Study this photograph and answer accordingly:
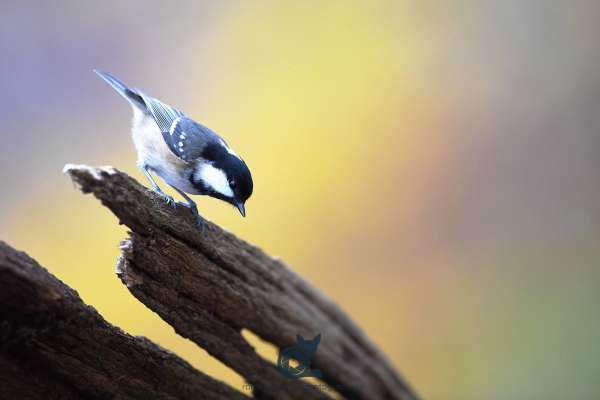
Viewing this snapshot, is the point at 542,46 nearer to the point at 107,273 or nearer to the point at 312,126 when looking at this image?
the point at 312,126

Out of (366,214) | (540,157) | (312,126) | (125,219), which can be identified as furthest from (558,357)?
(125,219)

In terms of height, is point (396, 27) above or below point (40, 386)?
above

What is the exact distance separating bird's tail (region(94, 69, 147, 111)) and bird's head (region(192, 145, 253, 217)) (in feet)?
1.10

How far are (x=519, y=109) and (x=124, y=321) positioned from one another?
235 cm

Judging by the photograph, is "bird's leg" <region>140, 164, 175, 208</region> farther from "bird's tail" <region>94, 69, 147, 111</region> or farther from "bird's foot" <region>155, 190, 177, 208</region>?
"bird's tail" <region>94, 69, 147, 111</region>

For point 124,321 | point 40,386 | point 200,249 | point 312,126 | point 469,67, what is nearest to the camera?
point 40,386

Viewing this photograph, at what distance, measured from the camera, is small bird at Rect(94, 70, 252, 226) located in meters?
1.46

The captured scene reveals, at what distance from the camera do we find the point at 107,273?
204 cm

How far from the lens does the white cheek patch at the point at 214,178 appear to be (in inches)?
57.3

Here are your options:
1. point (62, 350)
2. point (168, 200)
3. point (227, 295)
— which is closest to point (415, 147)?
point (227, 295)

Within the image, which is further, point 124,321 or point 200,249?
point 124,321
